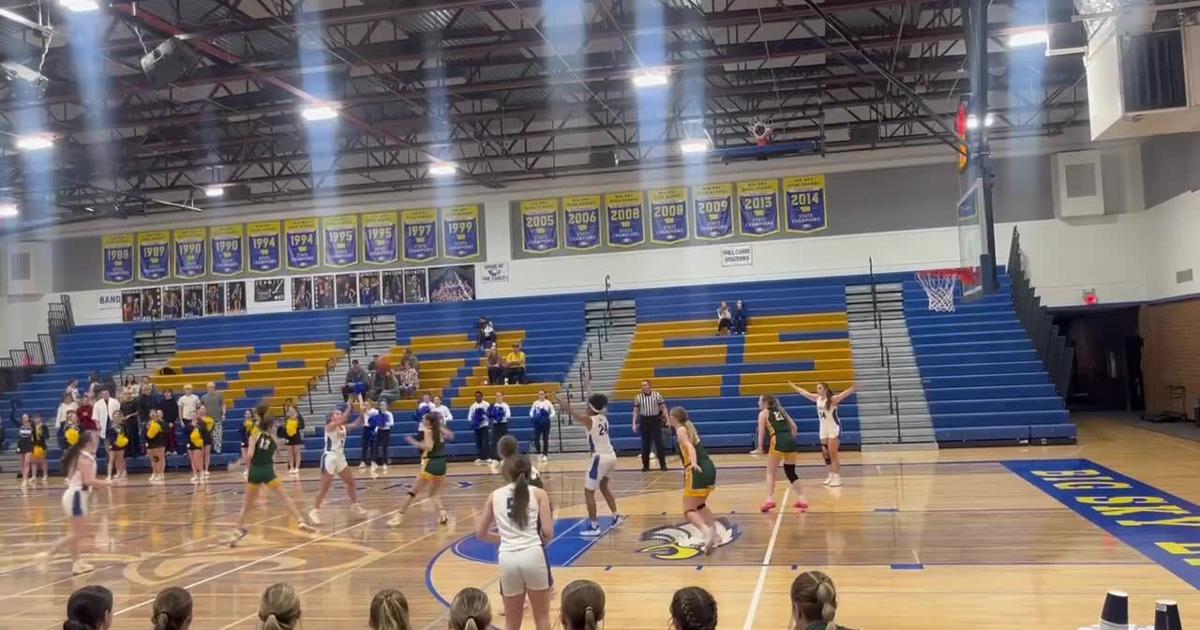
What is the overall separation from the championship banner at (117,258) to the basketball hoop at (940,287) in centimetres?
2538

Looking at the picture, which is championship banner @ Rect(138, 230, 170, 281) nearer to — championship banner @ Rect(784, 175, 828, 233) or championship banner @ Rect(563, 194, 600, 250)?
championship banner @ Rect(563, 194, 600, 250)

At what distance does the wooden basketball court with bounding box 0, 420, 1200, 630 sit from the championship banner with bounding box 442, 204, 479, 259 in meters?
13.7

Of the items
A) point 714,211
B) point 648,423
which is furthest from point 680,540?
point 714,211

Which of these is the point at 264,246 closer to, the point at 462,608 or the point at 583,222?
the point at 583,222

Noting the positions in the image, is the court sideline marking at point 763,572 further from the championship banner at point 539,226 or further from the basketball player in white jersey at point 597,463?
the championship banner at point 539,226

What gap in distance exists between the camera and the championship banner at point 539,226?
2753 centimetres

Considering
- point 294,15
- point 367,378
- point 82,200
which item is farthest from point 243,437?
point 82,200

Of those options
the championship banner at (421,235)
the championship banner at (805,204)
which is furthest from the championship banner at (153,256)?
the championship banner at (805,204)

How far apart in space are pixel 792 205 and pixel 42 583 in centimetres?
2116

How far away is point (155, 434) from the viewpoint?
19328 millimetres

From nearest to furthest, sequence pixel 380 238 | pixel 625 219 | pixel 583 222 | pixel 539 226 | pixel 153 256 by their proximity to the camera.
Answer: pixel 625 219 → pixel 583 222 → pixel 539 226 → pixel 380 238 → pixel 153 256

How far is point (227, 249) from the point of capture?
2975 cm

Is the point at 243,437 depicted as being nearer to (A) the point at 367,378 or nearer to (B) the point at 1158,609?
(A) the point at 367,378

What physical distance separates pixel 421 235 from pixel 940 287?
15.4 m
